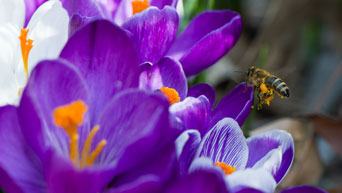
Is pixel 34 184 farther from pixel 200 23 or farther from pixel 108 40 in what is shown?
pixel 200 23

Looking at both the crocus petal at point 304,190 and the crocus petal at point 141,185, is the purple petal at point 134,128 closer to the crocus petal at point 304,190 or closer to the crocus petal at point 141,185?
the crocus petal at point 141,185

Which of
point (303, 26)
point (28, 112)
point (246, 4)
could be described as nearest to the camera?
point (28, 112)

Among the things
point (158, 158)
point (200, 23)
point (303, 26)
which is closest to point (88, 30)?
point (158, 158)

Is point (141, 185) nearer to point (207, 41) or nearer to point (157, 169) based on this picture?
point (157, 169)

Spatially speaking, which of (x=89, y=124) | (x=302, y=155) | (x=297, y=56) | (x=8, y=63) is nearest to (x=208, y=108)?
(x=89, y=124)

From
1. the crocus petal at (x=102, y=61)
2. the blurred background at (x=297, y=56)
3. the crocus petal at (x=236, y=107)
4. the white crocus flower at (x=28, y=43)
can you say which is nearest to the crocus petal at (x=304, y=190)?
the crocus petal at (x=236, y=107)
